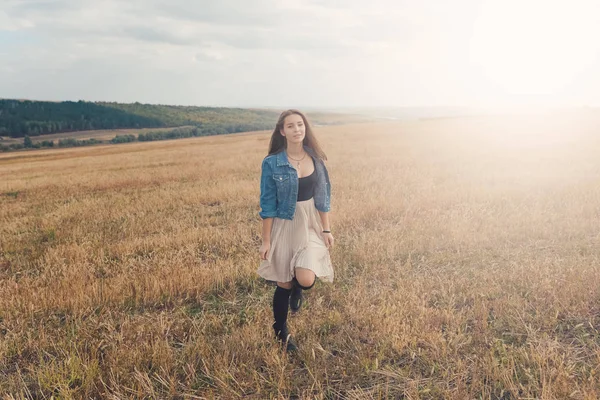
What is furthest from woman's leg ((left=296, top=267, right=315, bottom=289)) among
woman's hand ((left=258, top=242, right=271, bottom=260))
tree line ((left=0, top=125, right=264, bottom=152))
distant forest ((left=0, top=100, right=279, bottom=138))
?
distant forest ((left=0, top=100, right=279, bottom=138))

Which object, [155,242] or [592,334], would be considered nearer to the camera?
[592,334]

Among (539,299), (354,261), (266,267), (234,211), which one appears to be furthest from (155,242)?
(539,299)

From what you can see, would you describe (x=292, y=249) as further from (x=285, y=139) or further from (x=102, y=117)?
(x=102, y=117)

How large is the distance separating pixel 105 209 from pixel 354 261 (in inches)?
323

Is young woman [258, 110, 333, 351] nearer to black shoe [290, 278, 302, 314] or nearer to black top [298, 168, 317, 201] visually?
black top [298, 168, 317, 201]

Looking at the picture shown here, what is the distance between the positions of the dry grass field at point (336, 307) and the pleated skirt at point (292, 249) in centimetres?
70

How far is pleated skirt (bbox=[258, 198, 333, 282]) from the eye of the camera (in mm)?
3630

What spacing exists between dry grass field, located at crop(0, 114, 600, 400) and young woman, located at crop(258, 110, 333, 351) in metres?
0.64

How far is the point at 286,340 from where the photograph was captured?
3.79 metres

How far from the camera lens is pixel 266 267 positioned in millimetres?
3707

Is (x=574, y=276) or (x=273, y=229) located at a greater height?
(x=273, y=229)

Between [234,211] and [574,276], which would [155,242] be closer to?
[234,211]

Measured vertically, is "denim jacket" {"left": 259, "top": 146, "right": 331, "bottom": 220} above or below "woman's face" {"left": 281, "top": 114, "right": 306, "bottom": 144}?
below

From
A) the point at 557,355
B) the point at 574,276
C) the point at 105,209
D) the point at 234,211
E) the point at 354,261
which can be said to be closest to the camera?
the point at 557,355
